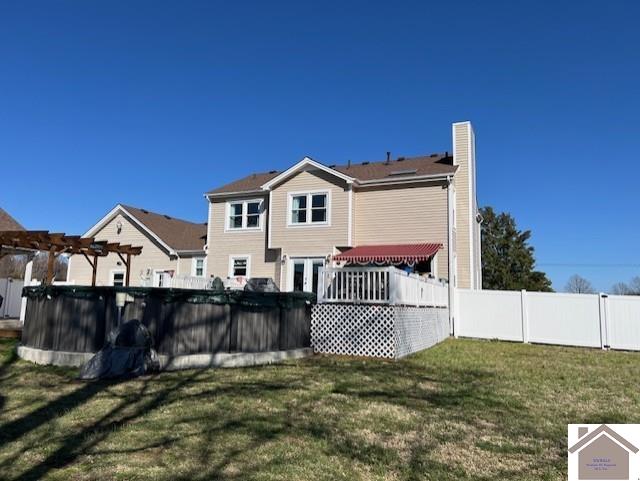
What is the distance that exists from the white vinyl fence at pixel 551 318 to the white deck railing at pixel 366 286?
5.19 m

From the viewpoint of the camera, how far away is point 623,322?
1441 centimetres

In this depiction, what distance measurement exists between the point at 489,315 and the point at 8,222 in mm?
22081

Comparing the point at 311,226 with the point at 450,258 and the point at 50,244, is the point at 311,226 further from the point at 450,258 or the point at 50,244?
the point at 50,244

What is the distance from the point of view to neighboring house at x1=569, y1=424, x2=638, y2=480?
4047 mm

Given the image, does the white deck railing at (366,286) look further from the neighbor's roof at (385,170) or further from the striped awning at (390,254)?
the neighbor's roof at (385,170)

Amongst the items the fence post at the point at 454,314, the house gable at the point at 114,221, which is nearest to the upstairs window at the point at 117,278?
the house gable at the point at 114,221

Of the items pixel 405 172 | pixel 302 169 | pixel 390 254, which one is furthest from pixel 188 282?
pixel 405 172

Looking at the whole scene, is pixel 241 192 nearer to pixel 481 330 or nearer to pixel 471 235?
pixel 471 235

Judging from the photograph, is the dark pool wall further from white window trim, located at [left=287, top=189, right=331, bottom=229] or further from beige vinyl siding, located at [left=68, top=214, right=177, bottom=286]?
beige vinyl siding, located at [left=68, top=214, right=177, bottom=286]

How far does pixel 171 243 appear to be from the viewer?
23.9 m

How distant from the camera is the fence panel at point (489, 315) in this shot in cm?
1587

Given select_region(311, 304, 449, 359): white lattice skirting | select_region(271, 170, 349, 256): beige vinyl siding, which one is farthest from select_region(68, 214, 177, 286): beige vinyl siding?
select_region(311, 304, 449, 359): white lattice skirting

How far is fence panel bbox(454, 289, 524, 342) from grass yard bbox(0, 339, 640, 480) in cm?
635

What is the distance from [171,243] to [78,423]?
1926 cm
